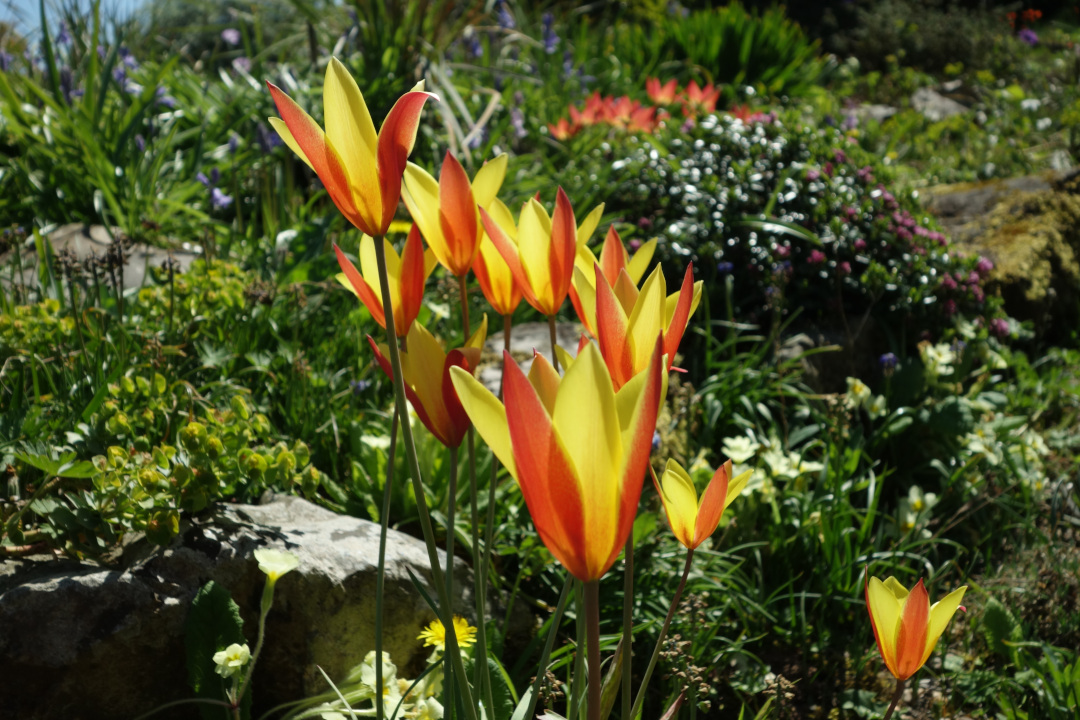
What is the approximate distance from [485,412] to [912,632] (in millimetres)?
626

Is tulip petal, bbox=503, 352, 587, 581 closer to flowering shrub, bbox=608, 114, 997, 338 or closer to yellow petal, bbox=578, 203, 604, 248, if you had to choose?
yellow petal, bbox=578, 203, 604, 248

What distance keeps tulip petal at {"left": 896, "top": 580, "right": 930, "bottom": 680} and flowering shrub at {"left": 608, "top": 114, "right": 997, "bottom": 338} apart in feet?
7.82

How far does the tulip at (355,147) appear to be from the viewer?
32.5 inches

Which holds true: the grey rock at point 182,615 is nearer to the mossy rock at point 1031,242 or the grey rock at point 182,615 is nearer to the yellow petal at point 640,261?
the yellow petal at point 640,261

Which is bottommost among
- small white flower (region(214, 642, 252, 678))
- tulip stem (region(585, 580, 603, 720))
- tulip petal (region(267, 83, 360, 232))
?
small white flower (region(214, 642, 252, 678))

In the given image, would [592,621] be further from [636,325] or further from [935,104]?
[935,104]

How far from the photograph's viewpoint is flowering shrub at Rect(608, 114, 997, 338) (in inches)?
134

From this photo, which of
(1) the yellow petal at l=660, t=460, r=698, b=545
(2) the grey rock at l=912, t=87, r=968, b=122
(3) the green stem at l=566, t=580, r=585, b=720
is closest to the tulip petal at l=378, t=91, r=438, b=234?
(1) the yellow petal at l=660, t=460, r=698, b=545

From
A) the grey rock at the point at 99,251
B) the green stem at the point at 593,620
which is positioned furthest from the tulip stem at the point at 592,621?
the grey rock at the point at 99,251

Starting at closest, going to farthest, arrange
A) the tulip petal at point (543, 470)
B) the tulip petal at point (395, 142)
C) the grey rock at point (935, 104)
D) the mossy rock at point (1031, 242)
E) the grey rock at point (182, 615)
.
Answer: the tulip petal at point (543, 470), the tulip petal at point (395, 142), the grey rock at point (182, 615), the mossy rock at point (1031, 242), the grey rock at point (935, 104)

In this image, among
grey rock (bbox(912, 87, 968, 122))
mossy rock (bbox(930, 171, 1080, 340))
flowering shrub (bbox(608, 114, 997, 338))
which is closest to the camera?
flowering shrub (bbox(608, 114, 997, 338))

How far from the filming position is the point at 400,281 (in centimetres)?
103

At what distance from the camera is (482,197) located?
1074 mm

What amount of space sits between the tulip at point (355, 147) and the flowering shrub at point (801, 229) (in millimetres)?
2485
